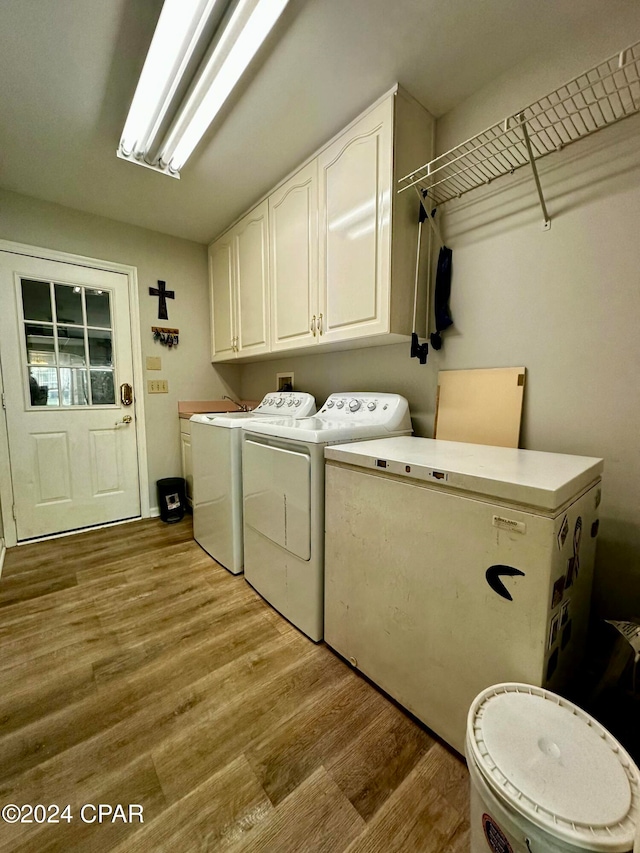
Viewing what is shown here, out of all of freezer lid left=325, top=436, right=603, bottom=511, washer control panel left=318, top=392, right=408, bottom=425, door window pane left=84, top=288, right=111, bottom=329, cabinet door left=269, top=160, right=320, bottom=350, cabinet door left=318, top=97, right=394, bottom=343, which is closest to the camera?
freezer lid left=325, top=436, right=603, bottom=511

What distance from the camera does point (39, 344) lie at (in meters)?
2.38

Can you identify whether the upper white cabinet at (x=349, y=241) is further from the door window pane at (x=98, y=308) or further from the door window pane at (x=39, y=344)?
the door window pane at (x=39, y=344)

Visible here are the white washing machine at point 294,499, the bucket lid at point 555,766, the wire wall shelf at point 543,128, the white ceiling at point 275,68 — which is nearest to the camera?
the bucket lid at point 555,766

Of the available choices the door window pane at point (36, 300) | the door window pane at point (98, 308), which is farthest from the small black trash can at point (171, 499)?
the door window pane at point (36, 300)

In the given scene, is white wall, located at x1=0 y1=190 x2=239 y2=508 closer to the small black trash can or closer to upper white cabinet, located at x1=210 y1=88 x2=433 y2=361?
the small black trash can

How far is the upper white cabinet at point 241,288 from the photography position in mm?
2316

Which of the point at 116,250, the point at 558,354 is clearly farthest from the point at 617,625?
the point at 116,250

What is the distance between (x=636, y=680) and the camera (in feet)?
2.92

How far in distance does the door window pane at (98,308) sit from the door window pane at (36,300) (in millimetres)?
236

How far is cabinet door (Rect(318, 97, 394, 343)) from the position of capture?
1.47 metres

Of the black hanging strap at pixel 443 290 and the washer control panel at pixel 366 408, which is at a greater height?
A: the black hanging strap at pixel 443 290

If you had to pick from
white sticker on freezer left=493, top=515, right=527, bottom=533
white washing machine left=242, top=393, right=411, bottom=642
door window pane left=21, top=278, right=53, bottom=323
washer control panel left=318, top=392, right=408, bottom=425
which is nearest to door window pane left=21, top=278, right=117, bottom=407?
door window pane left=21, top=278, right=53, bottom=323

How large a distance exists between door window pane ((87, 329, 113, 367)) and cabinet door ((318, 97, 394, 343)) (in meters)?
1.90

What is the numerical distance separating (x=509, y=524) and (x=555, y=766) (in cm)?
45
